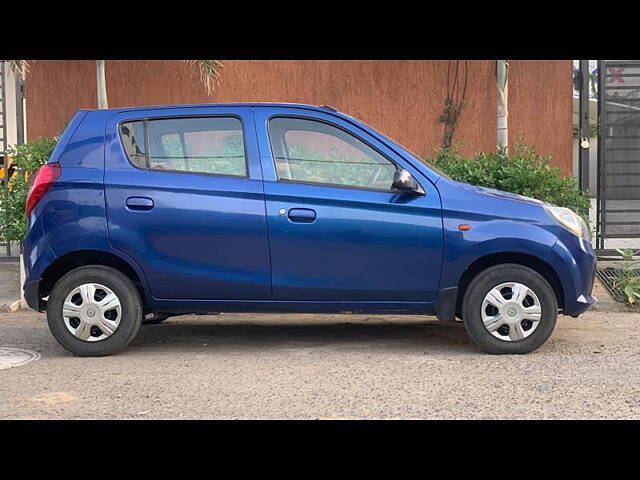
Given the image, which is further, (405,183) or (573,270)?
(573,270)

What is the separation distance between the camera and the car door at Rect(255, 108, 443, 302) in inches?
259

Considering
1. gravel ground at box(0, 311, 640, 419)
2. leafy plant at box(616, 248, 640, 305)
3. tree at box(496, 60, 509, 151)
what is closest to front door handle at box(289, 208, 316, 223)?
gravel ground at box(0, 311, 640, 419)

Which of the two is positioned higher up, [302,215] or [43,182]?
[43,182]

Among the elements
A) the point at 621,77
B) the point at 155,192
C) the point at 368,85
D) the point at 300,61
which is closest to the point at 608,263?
the point at 621,77

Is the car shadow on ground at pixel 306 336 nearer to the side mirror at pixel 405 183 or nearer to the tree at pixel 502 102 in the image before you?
the side mirror at pixel 405 183

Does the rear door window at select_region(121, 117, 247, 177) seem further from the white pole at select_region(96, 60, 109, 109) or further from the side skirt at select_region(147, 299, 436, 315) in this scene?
the white pole at select_region(96, 60, 109, 109)

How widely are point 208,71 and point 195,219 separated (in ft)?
15.1

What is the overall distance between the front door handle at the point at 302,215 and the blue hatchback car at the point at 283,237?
0.01 metres

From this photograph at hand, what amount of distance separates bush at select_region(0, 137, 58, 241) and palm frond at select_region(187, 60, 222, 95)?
7.46 ft

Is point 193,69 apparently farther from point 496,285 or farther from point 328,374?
point 328,374

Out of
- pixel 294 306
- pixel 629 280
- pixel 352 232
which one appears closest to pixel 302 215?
pixel 352 232

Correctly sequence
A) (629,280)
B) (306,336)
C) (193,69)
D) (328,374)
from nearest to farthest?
(328,374), (306,336), (629,280), (193,69)

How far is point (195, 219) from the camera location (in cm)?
664

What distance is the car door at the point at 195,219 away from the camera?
6.64 metres
